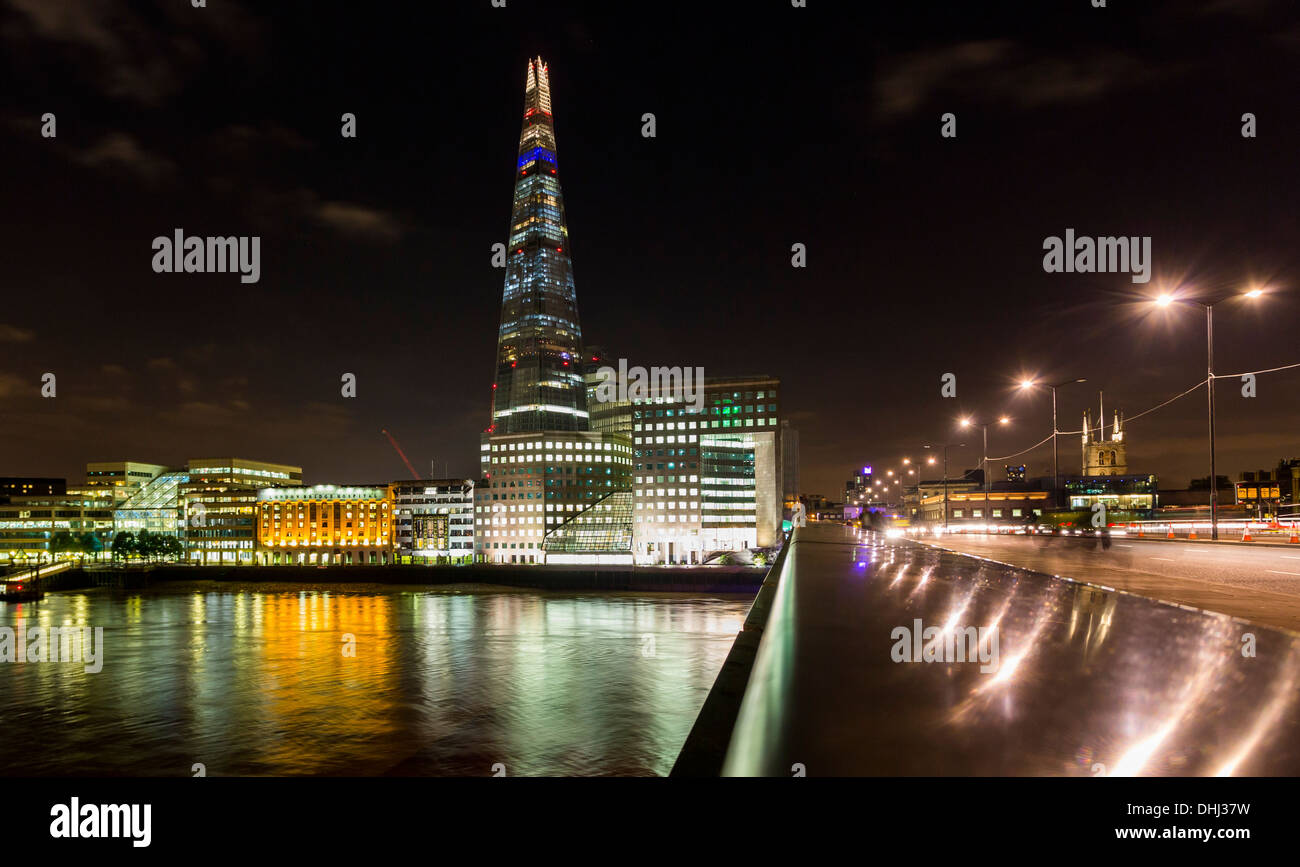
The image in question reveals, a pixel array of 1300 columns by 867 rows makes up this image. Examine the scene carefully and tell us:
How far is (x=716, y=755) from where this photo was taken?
3.57 metres

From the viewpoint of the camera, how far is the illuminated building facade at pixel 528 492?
183375 millimetres

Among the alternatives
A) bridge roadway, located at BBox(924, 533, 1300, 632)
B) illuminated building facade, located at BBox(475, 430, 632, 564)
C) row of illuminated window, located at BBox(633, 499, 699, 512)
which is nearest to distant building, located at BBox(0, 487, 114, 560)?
illuminated building facade, located at BBox(475, 430, 632, 564)

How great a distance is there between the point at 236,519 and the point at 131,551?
26.3 meters

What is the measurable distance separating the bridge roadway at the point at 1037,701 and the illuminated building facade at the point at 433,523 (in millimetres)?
176412

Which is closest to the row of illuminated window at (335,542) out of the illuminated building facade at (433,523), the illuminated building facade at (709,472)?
the illuminated building facade at (433,523)

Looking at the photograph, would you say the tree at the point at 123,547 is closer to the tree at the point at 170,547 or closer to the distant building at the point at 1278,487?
the tree at the point at 170,547

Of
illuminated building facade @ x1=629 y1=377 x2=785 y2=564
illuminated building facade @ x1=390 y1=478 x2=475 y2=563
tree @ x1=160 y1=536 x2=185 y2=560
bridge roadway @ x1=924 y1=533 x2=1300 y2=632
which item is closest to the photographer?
bridge roadway @ x1=924 y1=533 x2=1300 y2=632

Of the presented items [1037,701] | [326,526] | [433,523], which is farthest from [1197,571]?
[326,526]

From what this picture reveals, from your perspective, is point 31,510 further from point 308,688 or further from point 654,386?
point 308,688

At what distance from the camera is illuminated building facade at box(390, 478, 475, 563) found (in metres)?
177

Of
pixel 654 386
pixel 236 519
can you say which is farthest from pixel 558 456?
pixel 236 519

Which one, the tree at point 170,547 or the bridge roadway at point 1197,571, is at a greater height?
the bridge roadway at point 1197,571

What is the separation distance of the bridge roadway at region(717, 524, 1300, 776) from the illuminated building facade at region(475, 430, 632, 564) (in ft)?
565

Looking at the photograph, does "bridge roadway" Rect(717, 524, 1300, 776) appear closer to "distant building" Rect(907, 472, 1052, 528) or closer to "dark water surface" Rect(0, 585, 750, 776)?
"dark water surface" Rect(0, 585, 750, 776)
